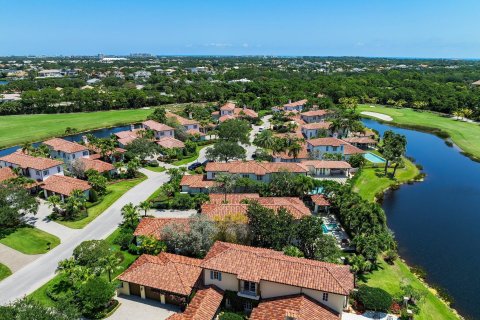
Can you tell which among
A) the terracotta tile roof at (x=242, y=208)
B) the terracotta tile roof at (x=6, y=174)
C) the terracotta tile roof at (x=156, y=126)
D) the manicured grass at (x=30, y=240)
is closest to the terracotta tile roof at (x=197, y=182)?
the terracotta tile roof at (x=242, y=208)

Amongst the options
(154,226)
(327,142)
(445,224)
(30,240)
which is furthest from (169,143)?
(445,224)

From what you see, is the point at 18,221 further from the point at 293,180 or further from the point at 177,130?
the point at 177,130

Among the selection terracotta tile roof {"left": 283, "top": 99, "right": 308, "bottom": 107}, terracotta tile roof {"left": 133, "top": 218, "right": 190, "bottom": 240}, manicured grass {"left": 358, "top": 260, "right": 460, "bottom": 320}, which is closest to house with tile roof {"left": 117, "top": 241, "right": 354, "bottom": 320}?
terracotta tile roof {"left": 133, "top": 218, "right": 190, "bottom": 240}

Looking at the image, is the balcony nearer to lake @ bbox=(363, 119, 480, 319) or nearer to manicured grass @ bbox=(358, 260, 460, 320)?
manicured grass @ bbox=(358, 260, 460, 320)

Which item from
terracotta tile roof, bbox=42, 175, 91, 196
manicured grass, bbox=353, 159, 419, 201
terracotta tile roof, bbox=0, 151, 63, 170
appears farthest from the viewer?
manicured grass, bbox=353, 159, 419, 201

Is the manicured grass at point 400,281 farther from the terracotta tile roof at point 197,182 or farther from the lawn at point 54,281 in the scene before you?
the terracotta tile roof at point 197,182

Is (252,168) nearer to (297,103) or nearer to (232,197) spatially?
(232,197)

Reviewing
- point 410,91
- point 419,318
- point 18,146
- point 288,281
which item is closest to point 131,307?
point 288,281
